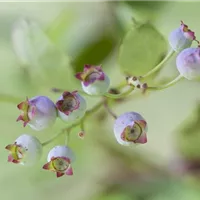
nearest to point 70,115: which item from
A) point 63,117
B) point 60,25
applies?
point 63,117

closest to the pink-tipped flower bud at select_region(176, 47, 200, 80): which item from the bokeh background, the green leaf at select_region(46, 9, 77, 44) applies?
the bokeh background

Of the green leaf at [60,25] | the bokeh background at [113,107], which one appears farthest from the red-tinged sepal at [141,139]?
the green leaf at [60,25]

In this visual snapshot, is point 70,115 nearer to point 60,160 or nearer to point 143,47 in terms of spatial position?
point 60,160

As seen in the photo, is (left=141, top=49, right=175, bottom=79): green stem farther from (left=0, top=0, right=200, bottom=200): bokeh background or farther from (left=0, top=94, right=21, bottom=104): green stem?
(left=0, top=94, right=21, bottom=104): green stem

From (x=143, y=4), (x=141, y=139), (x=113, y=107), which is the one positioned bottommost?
(x=141, y=139)

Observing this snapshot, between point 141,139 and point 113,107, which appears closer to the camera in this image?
point 141,139

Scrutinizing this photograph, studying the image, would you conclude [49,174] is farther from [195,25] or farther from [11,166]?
[195,25]

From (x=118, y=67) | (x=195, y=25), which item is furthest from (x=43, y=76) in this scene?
(x=195, y=25)
